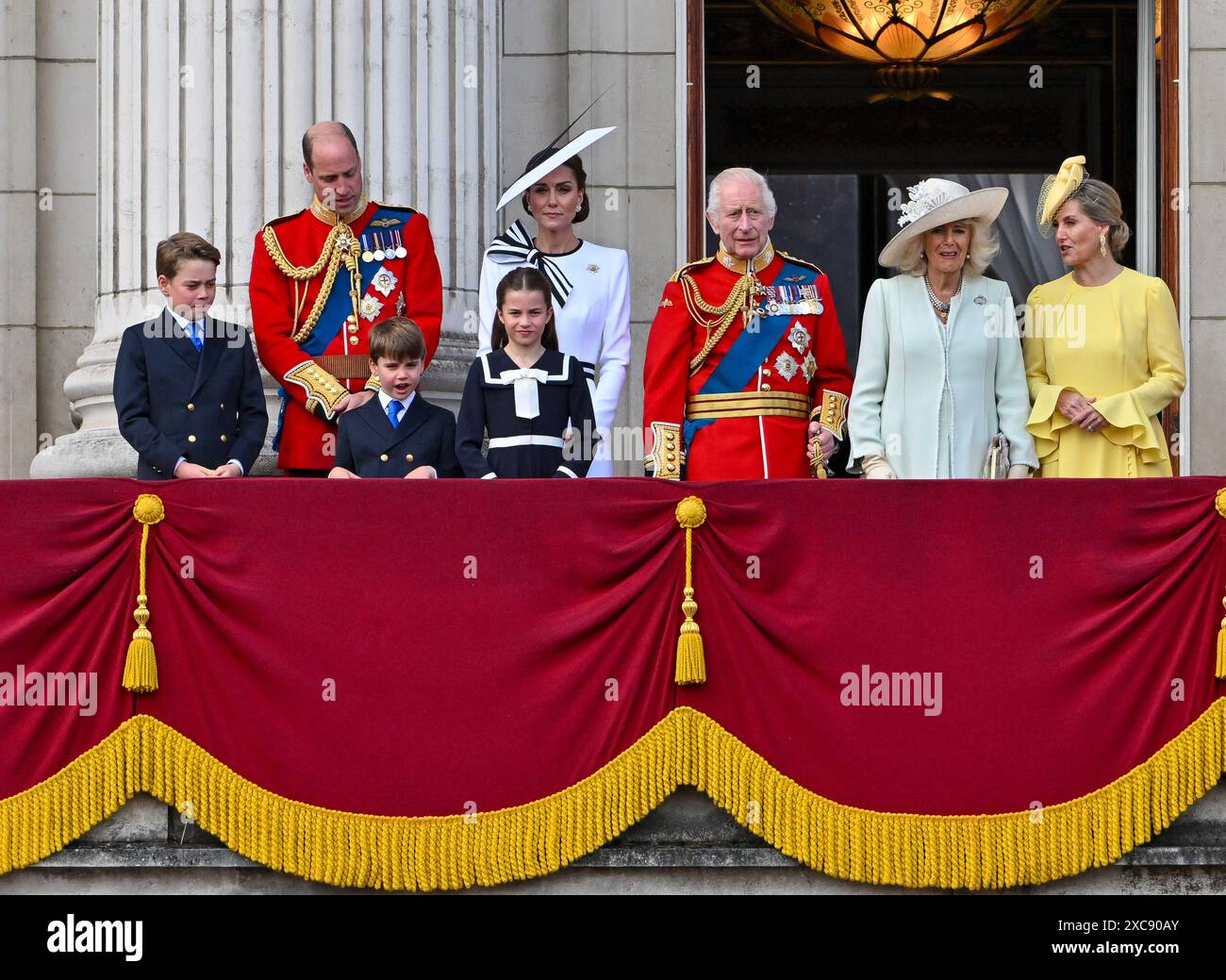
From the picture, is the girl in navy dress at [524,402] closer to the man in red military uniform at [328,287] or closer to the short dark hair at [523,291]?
the short dark hair at [523,291]

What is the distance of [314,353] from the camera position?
26.3 feet

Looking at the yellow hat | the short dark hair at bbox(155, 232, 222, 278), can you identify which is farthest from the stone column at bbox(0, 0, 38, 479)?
the yellow hat

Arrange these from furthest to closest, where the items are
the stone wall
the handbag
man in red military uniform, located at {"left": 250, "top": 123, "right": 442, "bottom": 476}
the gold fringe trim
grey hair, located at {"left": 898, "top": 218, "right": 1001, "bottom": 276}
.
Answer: the stone wall, man in red military uniform, located at {"left": 250, "top": 123, "right": 442, "bottom": 476}, grey hair, located at {"left": 898, "top": 218, "right": 1001, "bottom": 276}, the handbag, the gold fringe trim

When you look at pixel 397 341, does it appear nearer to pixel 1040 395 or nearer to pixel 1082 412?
pixel 1040 395

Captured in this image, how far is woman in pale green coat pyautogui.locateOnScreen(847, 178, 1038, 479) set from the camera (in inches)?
290

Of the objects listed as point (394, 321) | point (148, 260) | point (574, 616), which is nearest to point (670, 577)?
point (574, 616)

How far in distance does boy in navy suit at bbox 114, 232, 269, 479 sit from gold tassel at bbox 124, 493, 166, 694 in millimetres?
766

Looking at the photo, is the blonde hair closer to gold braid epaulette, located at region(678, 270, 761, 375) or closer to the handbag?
the handbag

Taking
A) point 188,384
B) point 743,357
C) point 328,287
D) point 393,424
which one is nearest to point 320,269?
point 328,287

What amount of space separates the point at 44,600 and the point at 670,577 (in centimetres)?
193

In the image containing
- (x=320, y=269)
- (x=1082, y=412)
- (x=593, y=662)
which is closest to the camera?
(x=593, y=662)

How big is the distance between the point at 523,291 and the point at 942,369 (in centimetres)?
146

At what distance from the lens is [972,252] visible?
754 cm
